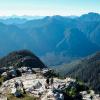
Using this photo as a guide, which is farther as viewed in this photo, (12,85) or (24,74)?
(24,74)

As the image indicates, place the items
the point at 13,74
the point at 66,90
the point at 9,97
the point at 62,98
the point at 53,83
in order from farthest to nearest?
the point at 13,74 → the point at 53,83 → the point at 66,90 → the point at 9,97 → the point at 62,98

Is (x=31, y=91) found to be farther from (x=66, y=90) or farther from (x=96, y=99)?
(x=96, y=99)

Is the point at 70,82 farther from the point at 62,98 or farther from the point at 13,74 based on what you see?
the point at 13,74

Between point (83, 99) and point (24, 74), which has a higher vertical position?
point (24, 74)

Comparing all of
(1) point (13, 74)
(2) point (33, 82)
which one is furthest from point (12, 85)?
(1) point (13, 74)

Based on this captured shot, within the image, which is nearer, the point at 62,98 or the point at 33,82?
the point at 62,98

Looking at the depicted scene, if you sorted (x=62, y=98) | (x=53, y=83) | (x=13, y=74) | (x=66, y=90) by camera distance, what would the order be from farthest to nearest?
(x=13, y=74)
(x=53, y=83)
(x=66, y=90)
(x=62, y=98)

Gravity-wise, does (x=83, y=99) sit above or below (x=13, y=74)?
below

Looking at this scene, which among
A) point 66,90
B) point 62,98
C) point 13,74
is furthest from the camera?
point 13,74

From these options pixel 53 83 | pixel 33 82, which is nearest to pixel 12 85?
pixel 33 82
